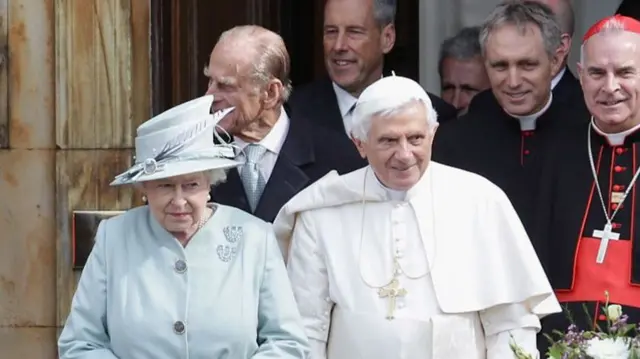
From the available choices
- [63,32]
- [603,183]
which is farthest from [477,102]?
[63,32]

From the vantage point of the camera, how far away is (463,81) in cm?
618

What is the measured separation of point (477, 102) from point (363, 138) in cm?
110

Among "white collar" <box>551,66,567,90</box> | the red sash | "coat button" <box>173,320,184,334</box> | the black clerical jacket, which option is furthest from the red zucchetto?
"coat button" <box>173,320,184,334</box>

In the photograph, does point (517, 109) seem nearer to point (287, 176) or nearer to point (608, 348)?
point (287, 176)

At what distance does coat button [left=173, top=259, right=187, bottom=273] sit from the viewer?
173 inches

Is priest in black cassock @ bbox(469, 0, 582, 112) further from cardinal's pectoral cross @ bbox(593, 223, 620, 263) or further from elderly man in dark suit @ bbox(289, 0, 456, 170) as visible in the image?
cardinal's pectoral cross @ bbox(593, 223, 620, 263)

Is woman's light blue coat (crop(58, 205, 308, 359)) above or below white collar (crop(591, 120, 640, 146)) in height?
below

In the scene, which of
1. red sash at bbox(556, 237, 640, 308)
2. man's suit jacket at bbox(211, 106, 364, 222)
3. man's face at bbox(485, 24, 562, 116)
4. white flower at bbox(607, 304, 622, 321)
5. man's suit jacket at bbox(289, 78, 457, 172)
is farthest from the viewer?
man's suit jacket at bbox(289, 78, 457, 172)

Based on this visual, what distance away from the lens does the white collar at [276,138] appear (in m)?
5.12

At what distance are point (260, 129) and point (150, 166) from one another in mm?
824

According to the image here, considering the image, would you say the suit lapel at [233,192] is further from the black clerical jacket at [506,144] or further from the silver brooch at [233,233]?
the black clerical jacket at [506,144]

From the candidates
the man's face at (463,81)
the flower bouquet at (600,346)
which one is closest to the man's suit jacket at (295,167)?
the man's face at (463,81)

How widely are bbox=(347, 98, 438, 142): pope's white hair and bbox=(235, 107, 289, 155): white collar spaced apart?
0.58 meters

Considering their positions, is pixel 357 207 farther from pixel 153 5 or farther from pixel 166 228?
pixel 153 5
